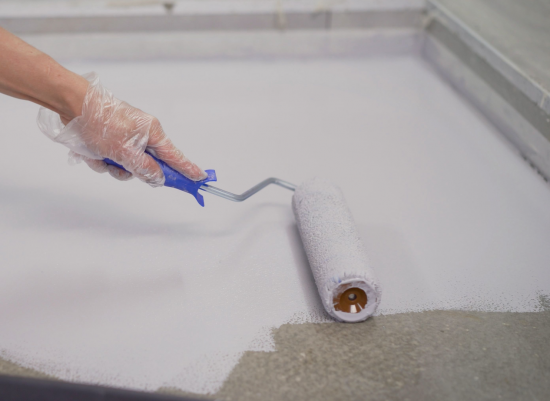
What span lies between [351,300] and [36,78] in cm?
98

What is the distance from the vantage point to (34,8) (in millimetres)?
2807

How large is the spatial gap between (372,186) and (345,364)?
868 mm

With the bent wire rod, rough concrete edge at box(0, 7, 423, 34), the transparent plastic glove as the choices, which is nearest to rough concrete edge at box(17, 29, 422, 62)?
rough concrete edge at box(0, 7, 423, 34)

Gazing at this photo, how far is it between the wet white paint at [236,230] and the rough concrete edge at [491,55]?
9.9 inches

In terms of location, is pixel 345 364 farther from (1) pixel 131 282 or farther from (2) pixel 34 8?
(2) pixel 34 8

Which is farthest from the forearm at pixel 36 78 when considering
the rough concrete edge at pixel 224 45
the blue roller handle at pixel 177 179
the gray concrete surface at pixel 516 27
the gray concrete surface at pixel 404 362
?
the gray concrete surface at pixel 516 27

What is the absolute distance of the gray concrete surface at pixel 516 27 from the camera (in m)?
2.08

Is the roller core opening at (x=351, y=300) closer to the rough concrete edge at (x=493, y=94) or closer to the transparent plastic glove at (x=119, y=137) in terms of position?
the transparent plastic glove at (x=119, y=137)

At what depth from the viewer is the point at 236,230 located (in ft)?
5.29

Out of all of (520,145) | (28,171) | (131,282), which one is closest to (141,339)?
(131,282)

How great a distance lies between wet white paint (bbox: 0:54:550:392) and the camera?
4.02 feet

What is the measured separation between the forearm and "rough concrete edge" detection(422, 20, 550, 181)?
5.49 feet

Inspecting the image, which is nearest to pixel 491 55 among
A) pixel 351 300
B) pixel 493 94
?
pixel 493 94

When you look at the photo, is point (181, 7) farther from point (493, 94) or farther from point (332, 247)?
point (332, 247)
